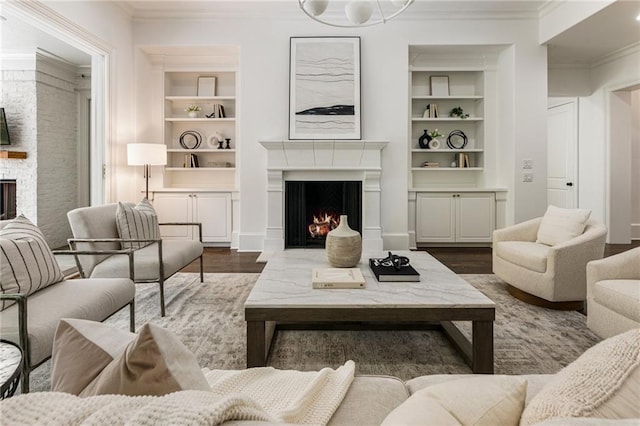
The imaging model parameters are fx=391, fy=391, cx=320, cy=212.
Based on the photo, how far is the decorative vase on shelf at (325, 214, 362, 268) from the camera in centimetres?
249

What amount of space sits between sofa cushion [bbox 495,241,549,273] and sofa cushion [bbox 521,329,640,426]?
254 centimetres

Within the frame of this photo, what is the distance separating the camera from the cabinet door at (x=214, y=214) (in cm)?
557

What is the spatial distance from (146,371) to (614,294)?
8.01ft

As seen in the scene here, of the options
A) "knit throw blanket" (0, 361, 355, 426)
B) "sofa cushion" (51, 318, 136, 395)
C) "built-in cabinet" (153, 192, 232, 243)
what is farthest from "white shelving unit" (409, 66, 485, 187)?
"knit throw blanket" (0, 361, 355, 426)

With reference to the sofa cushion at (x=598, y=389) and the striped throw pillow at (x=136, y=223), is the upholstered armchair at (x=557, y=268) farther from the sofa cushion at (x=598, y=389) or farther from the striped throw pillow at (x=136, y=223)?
the striped throw pillow at (x=136, y=223)

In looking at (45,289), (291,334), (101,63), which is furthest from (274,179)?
(45,289)

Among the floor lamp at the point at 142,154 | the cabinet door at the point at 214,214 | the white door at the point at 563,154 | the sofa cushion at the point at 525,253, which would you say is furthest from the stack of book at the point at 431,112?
the floor lamp at the point at 142,154

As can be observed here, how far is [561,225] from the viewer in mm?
3207

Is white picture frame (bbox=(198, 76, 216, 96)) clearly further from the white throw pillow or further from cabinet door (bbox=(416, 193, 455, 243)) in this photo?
the white throw pillow

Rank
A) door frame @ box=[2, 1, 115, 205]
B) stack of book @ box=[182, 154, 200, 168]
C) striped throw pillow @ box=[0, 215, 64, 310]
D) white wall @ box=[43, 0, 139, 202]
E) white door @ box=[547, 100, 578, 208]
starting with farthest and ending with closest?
white door @ box=[547, 100, 578, 208]
stack of book @ box=[182, 154, 200, 168]
door frame @ box=[2, 1, 115, 205]
white wall @ box=[43, 0, 139, 202]
striped throw pillow @ box=[0, 215, 64, 310]

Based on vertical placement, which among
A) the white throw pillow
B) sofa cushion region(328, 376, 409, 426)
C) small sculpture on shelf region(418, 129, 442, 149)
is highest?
small sculpture on shelf region(418, 129, 442, 149)

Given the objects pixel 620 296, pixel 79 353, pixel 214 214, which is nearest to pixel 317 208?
pixel 214 214

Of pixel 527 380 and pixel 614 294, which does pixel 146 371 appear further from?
pixel 614 294

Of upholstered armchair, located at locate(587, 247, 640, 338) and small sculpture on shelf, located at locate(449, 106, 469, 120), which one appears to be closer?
upholstered armchair, located at locate(587, 247, 640, 338)
